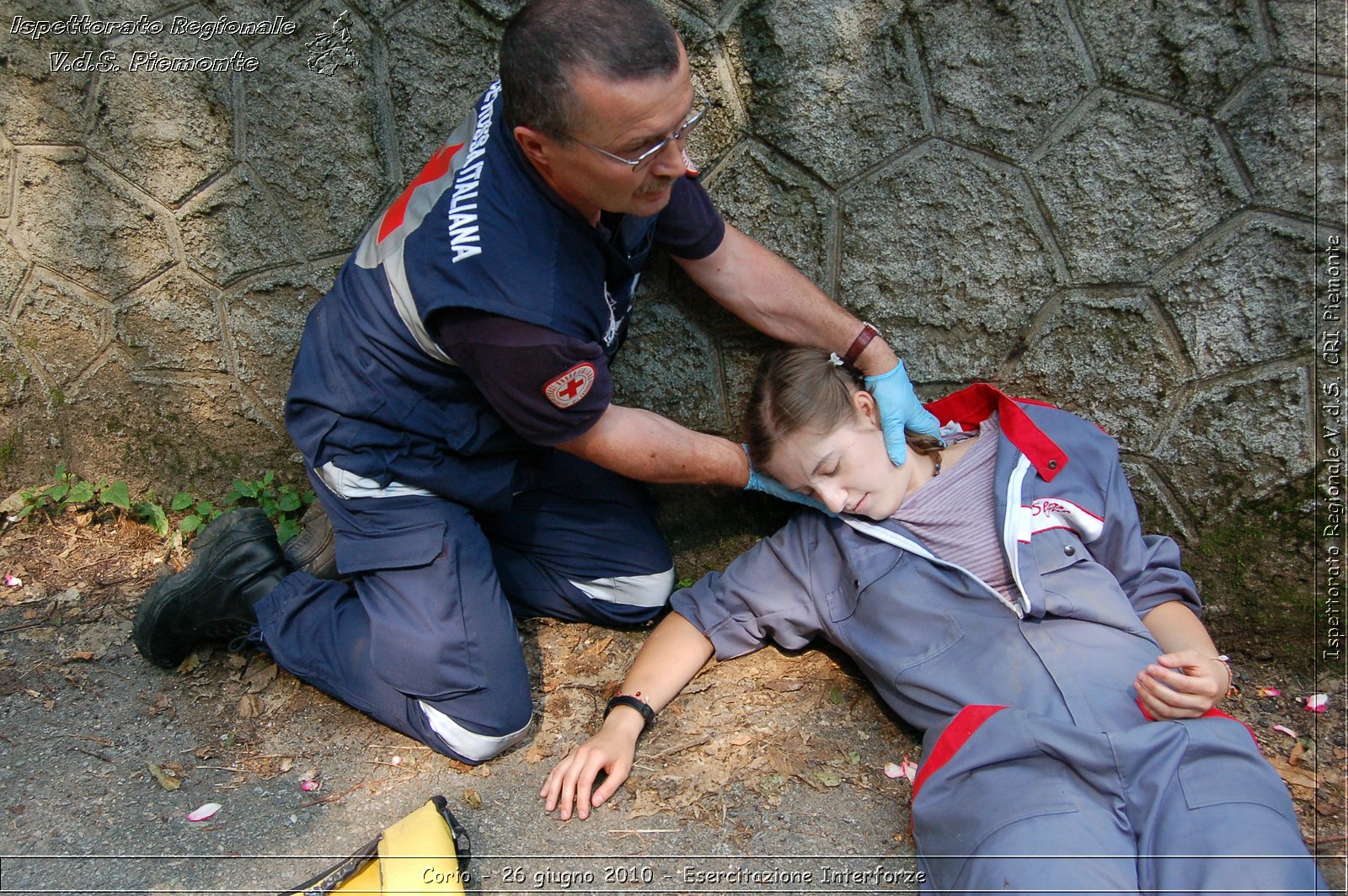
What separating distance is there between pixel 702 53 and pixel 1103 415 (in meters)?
1.35

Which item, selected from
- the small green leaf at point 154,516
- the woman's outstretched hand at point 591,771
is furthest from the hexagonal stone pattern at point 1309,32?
the small green leaf at point 154,516

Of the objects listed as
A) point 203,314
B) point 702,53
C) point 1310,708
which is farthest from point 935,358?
point 203,314

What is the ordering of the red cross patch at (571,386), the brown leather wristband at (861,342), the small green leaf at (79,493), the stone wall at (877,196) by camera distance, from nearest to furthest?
1. the red cross patch at (571,386)
2. the stone wall at (877,196)
3. the brown leather wristband at (861,342)
4. the small green leaf at (79,493)

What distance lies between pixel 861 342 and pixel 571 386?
2.67 ft

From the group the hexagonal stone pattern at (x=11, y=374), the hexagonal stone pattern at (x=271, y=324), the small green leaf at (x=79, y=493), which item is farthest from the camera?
the small green leaf at (x=79, y=493)

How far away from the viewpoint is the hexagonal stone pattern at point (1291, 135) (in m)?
2.09

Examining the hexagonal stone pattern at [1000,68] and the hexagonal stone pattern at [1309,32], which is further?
the hexagonal stone pattern at [1000,68]

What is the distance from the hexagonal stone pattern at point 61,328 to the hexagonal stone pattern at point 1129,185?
268 cm

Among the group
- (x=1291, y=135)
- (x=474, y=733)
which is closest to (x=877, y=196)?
(x=1291, y=135)

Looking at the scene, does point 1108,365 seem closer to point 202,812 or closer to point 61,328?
point 202,812

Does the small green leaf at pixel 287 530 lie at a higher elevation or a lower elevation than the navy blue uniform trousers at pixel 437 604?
lower

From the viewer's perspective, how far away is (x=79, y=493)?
3.13 meters

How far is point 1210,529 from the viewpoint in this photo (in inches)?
98.1

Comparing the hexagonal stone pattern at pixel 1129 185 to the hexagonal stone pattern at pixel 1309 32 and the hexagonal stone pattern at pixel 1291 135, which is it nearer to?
the hexagonal stone pattern at pixel 1291 135
